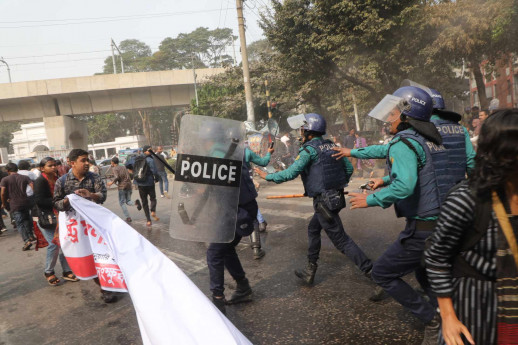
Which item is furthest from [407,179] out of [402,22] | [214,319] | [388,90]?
[388,90]

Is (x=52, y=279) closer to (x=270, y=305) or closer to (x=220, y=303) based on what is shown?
(x=220, y=303)

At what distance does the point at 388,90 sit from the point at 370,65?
184 centimetres

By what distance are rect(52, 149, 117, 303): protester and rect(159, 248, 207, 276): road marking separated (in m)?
0.97

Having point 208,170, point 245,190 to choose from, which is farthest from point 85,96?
point 208,170

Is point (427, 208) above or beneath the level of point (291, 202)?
above

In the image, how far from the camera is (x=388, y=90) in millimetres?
15773

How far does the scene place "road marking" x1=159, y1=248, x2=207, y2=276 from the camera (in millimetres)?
4883

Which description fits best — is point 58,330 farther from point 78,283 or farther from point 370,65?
point 370,65

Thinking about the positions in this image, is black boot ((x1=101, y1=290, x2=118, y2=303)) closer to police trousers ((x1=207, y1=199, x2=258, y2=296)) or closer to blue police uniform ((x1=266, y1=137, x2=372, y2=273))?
police trousers ((x1=207, y1=199, x2=258, y2=296))

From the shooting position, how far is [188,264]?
16.9ft

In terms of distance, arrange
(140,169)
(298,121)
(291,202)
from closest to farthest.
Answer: (298,121)
(140,169)
(291,202)

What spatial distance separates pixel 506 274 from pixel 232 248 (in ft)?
8.36

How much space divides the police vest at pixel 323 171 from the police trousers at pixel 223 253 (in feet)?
2.08

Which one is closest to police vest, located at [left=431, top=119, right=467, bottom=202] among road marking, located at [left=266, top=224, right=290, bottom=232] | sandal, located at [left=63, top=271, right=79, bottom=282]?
road marking, located at [left=266, top=224, right=290, bottom=232]
